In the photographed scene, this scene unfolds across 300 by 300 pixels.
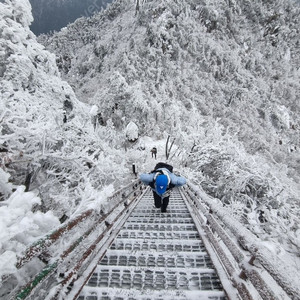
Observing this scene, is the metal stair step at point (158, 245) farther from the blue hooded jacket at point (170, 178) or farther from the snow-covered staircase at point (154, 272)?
the blue hooded jacket at point (170, 178)

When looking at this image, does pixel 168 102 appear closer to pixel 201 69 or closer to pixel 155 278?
pixel 201 69

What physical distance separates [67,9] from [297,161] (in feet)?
580

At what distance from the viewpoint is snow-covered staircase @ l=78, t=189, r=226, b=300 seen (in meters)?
2.02

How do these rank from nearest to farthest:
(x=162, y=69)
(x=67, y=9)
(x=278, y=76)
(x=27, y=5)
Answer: (x=27, y=5), (x=162, y=69), (x=278, y=76), (x=67, y=9)

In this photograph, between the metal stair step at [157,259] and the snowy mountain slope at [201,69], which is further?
the snowy mountain slope at [201,69]

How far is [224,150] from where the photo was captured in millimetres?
14891

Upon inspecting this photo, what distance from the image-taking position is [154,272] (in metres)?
2.38

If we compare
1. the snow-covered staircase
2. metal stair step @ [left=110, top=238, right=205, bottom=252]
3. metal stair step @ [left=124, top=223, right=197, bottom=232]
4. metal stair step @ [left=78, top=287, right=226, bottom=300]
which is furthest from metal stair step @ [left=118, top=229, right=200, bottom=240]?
metal stair step @ [left=78, top=287, right=226, bottom=300]

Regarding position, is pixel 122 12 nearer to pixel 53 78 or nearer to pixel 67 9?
pixel 53 78

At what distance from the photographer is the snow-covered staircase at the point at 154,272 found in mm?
2023

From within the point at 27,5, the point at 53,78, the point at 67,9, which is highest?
the point at 67,9

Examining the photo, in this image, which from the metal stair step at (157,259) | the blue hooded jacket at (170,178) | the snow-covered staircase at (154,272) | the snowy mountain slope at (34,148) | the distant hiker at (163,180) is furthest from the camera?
the blue hooded jacket at (170,178)

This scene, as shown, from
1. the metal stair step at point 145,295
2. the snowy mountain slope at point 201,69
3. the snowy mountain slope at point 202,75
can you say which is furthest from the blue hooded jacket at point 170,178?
the snowy mountain slope at point 201,69

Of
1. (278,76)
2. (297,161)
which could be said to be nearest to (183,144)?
(297,161)
